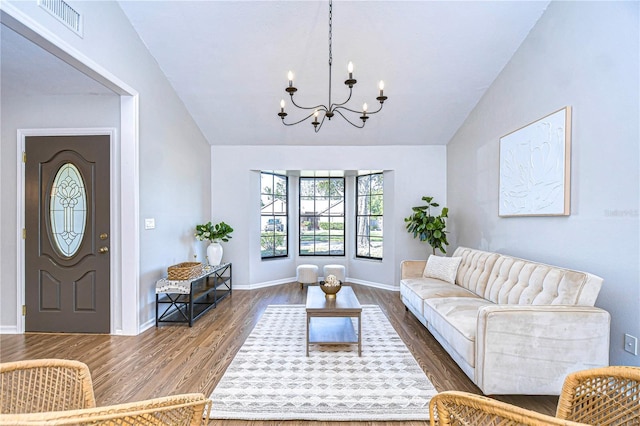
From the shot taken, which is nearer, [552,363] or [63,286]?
[552,363]

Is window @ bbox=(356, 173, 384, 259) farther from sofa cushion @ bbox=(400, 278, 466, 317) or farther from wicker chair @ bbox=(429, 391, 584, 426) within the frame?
wicker chair @ bbox=(429, 391, 584, 426)

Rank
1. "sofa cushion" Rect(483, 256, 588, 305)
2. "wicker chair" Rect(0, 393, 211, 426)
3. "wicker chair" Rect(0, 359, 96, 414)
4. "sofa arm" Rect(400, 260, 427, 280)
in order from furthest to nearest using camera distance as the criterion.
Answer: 1. "sofa arm" Rect(400, 260, 427, 280)
2. "sofa cushion" Rect(483, 256, 588, 305)
3. "wicker chair" Rect(0, 359, 96, 414)
4. "wicker chair" Rect(0, 393, 211, 426)

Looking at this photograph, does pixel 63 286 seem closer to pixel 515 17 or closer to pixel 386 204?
pixel 386 204

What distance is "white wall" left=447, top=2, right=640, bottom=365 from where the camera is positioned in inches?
91.6

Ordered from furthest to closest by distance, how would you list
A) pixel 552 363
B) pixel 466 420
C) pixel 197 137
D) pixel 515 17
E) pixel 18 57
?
pixel 197 137 → pixel 515 17 → pixel 18 57 → pixel 552 363 → pixel 466 420

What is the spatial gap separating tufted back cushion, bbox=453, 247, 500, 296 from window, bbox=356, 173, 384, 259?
205cm

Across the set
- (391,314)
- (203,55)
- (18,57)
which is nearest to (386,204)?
(391,314)

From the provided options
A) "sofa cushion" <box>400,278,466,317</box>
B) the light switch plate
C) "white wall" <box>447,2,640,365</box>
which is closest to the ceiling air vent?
"sofa cushion" <box>400,278,466,317</box>

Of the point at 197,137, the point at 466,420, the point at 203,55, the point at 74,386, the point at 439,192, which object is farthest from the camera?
the point at 439,192

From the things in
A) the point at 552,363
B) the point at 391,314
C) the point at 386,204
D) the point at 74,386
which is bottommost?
the point at 391,314

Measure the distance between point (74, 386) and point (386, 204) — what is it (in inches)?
205

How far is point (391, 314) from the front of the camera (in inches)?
169

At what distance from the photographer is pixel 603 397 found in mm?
1161

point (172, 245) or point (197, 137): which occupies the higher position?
point (197, 137)
